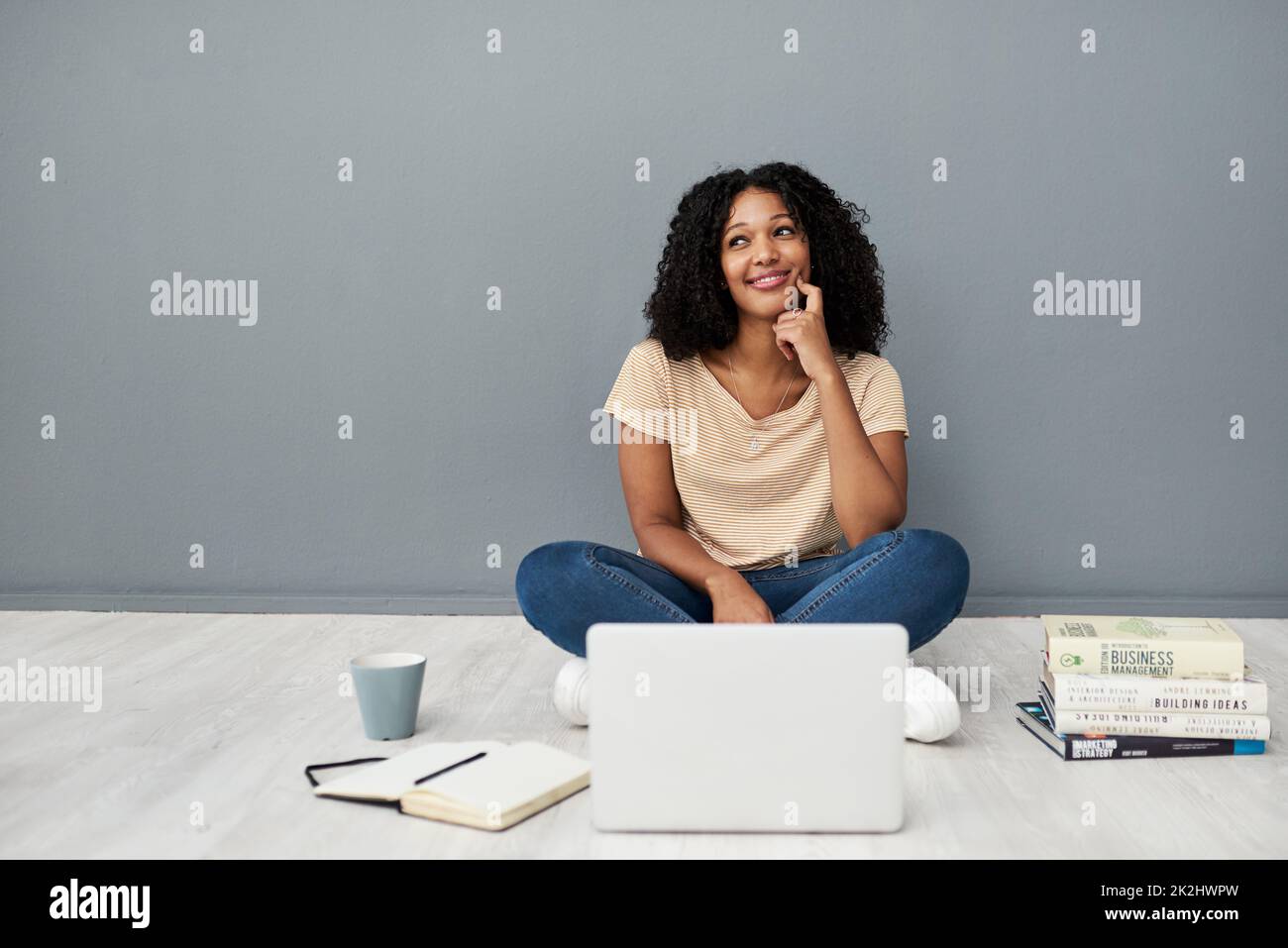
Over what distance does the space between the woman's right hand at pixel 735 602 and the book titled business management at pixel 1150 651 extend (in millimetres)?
439

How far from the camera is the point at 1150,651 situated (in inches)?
57.8

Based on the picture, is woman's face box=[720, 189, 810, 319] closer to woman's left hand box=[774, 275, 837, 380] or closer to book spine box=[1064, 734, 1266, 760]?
woman's left hand box=[774, 275, 837, 380]

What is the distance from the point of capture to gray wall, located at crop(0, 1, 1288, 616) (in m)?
2.57

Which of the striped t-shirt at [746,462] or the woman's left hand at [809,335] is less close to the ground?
the woman's left hand at [809,335]

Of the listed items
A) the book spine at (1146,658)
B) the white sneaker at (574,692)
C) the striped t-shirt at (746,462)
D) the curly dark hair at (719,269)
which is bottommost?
the white sneaker at (574,692)

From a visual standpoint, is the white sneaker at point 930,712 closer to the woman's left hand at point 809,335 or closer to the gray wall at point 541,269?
the woman's left hand at point 809,335

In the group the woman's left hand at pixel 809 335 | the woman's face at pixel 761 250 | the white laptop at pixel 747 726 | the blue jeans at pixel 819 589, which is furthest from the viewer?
the woman's face at pixel 761 250

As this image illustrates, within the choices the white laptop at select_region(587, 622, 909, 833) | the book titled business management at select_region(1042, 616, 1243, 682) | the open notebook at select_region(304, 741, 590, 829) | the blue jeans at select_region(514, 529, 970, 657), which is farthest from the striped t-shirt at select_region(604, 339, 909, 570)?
the white laptop at select_region(587, 622, 909, 833)

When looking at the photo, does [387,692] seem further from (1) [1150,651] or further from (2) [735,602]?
(1) [1150,651]

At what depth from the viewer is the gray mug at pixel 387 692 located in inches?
61.5

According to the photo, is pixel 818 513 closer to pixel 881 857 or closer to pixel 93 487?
pixel 881 857

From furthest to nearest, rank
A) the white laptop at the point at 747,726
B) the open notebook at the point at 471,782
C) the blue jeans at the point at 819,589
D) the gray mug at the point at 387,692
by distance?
the blue jeans at the point at 819,589 → the gray mug at the point at 387,692 → the open notebook at the point at 471,782 → the white laptop at the point at 747,726

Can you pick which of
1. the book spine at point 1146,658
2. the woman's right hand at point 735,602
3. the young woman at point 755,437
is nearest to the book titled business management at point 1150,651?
the book spine at point 1146,658
